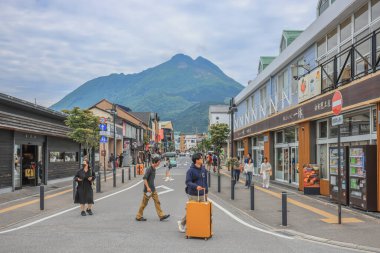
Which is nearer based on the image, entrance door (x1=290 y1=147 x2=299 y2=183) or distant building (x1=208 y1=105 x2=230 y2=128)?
entrance door (x1=290 y1=147 x2=299 y2=183)

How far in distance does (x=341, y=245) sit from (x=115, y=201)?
31.6 feet

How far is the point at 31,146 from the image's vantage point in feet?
78.3

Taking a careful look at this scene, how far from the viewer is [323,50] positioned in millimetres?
18969

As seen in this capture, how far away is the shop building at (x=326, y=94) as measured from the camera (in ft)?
42.5

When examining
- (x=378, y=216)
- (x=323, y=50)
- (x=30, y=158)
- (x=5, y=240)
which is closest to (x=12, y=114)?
(x=30, y=158)

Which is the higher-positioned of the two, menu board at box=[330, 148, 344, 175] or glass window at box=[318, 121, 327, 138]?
glass window at box=[318, 121, 327, 138]

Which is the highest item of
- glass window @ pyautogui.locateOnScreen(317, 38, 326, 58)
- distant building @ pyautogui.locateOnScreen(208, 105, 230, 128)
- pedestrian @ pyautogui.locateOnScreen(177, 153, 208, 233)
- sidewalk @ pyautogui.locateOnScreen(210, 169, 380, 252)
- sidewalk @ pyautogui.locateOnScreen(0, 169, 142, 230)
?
distant building @ pyautogui.locateOnScreen(208, 105, 230, 128)

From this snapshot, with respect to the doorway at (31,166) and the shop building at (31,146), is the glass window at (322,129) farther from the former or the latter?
the doorway at (31,166)

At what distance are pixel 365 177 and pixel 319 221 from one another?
7.06ft

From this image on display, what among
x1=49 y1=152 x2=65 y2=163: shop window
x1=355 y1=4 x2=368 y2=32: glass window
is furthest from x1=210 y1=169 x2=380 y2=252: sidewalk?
x1=49 y1=152 x2=65 y2=163: shop window

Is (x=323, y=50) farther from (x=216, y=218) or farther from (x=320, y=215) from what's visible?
(x=216, y=218)

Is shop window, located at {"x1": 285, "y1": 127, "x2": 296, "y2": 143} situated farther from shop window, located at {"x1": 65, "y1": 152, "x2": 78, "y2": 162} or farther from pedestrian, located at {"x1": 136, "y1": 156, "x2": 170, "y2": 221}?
shop window, located at {"x1": 65, "y1": 152, "x2": 78, "y2": 162}

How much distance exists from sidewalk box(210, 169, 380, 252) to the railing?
4.38 meters

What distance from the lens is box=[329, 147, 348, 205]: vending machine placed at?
1318 centimetres
